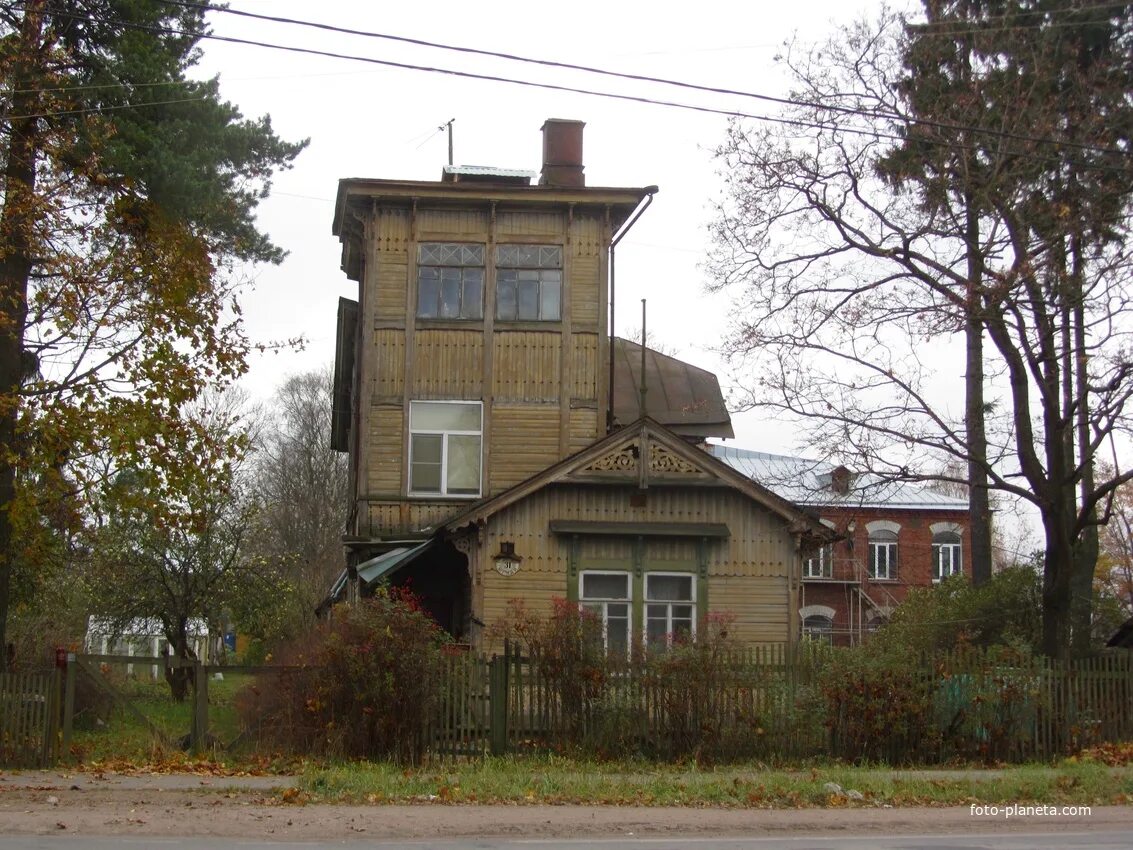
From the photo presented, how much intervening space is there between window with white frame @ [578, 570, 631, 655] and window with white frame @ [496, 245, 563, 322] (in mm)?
5768

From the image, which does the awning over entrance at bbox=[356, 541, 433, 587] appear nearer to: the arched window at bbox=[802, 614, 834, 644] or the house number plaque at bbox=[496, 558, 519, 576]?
the house number plaque at bbox=[496, 558, 519, 576]

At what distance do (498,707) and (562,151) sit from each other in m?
14.9

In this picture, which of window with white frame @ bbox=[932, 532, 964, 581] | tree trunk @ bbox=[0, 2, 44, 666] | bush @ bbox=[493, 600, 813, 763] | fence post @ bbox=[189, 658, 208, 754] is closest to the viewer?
fence post @ bbox=[189, 658, 208, 754]

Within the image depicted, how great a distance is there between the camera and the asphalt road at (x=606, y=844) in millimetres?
10844

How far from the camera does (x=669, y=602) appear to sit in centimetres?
2370

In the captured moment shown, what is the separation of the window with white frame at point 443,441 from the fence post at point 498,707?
9.43 m

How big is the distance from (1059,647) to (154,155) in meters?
16.5

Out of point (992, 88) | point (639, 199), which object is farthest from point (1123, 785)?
point (639, 199)

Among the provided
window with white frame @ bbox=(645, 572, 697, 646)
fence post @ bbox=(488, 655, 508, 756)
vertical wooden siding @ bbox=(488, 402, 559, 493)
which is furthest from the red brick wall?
fence post @ bbox=(488, 655, 508, 756)

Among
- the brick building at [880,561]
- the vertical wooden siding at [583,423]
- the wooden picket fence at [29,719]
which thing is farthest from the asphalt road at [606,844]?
the brick building at [880,561]

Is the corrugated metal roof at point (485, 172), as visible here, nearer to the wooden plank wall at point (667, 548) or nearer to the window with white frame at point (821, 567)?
the wooden plank wall at point (667, 548)

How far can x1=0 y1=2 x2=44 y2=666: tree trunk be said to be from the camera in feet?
59.0

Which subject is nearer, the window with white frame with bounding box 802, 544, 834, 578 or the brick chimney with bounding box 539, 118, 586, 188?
the brick chimney with bounding box 539, 118, 586, 188

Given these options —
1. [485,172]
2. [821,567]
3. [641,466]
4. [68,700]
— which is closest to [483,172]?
[485,172]
